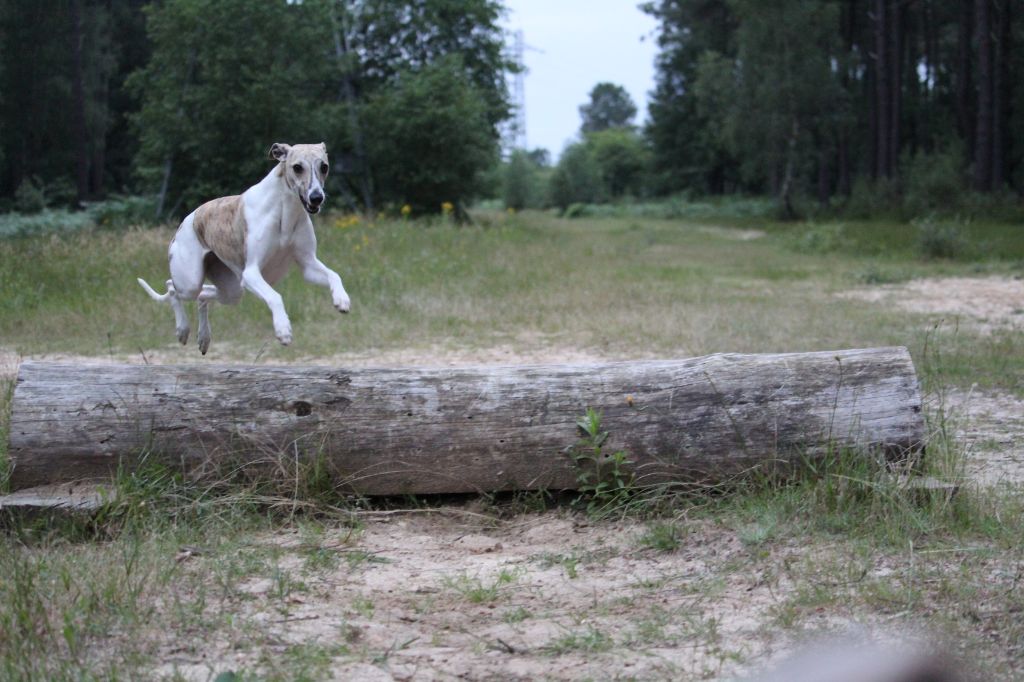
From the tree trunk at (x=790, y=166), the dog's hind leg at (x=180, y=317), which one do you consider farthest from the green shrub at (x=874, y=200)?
the dog's hind leg at (x=180, y=317)

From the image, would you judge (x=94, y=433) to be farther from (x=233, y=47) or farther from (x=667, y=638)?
(x=233, y=47)

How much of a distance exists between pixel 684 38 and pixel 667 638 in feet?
181

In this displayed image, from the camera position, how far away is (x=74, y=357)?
906 cm

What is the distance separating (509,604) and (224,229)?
3554mm

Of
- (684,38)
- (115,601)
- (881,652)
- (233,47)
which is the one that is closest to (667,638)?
(881,652)

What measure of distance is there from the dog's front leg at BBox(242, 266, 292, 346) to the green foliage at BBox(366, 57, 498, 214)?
1978 centimetres

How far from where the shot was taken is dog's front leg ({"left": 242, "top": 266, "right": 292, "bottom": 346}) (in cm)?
538

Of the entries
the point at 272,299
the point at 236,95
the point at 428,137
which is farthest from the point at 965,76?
the point at 272,299

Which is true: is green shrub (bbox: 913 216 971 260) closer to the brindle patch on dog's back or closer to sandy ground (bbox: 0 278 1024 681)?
sandy ground (bbox: 0 278 1024 681)

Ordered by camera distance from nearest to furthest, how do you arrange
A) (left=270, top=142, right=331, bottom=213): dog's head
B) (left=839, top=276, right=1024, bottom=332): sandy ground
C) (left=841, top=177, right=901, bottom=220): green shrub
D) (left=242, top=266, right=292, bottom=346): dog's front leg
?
→ 1. (left=242, top=266, right=292, bottom=346): dog's front leg
2. (left=270, top=142, right=331, bottom=213): dog's head
3. (left=839, top=276, right=1024, bottom=332): sandy ground
4. (left=841, top=177, right=901, bottom=220): green shrub

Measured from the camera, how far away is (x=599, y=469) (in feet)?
16.2

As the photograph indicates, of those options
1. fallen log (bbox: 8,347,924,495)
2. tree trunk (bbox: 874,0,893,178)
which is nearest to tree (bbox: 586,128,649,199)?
tree trunk (bbox: 874,0,893,178)

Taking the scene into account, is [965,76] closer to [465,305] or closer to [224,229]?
[465,305]

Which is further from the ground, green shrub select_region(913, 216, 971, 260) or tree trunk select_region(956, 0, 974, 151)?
tree trunk select_region(956, 0, 974, 151)
